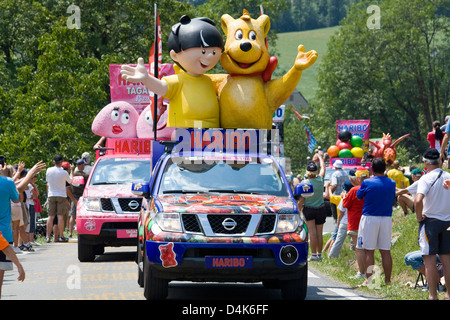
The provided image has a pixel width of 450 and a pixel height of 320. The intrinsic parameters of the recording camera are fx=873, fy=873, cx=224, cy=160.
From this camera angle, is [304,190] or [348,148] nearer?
[304,190]

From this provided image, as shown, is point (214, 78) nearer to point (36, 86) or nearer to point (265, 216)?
point (265, 216)

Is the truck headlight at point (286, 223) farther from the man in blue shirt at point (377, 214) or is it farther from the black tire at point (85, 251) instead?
the black tire at point (85, 251)

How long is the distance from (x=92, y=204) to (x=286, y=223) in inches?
250

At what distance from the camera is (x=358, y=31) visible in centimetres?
6725

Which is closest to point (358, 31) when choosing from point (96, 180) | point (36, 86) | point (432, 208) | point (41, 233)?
point (36, 86)

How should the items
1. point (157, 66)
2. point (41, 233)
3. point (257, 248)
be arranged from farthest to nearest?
point (41, 233) → point (157, 66) → point (257, 248)

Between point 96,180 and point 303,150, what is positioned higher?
point 96,180

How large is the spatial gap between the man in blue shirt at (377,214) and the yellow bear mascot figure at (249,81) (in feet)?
5.67

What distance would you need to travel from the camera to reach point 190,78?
1240 centimetres

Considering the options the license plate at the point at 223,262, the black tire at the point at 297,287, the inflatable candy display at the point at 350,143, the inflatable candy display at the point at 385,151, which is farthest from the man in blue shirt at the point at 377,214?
the inflatable candy display at the point at 385,151

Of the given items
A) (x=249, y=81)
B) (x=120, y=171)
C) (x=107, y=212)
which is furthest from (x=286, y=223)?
(x=120, y=171)

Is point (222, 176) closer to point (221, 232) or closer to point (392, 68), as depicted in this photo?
point (221, 232)

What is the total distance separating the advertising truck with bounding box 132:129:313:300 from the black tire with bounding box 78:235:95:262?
4.94m

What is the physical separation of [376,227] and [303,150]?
76755 millimetres
